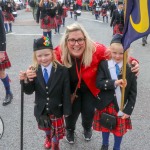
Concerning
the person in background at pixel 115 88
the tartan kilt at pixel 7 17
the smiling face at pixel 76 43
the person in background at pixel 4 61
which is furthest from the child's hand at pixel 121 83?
the tartan kilt at pixel 7 17

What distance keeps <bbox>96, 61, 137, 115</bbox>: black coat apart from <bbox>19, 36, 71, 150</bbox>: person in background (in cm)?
35

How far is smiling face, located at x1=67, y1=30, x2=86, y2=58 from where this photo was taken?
2803 mm

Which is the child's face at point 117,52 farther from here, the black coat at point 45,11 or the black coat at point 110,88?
the black coat at point 45,11

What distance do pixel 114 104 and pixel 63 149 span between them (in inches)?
38.4

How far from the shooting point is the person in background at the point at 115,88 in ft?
9.09

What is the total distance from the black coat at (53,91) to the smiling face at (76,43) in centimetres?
20

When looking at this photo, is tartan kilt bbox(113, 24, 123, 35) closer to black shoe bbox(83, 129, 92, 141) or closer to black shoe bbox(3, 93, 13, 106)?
black shoe bbox(3, 93, 13, 106)

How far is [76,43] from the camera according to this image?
9.22 feet

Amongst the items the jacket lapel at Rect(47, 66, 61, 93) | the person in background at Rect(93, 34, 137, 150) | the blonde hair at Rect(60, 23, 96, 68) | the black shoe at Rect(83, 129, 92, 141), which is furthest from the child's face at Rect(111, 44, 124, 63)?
the black shoe at Rect(83, 129, 92, 141)

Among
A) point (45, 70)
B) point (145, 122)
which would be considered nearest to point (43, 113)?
point (45, 70)

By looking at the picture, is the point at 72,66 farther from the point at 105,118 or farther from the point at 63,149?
the point at 63,149

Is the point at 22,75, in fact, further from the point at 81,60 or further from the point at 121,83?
the point at 121,83

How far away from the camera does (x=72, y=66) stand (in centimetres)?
296

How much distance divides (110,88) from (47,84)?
650 millimetres
